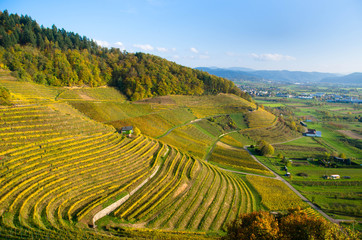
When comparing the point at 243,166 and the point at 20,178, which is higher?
the point at 20,178

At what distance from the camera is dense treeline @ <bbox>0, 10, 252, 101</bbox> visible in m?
74.0

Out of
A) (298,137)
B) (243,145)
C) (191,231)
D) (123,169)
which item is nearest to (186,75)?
(243,145)

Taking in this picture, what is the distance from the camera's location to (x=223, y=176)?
4425 centimetres

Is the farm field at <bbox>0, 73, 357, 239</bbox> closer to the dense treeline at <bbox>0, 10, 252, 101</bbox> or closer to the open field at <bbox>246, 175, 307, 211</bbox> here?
the open field at <bbox>246, 175, 307, 211</bbox>

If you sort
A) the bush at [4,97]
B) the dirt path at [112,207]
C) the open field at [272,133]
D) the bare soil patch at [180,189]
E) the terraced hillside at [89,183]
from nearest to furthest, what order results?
the terraced hillside at [89,183], the dirt path at [112,207], the bare soil patch at [180,189], the bush at [4,97], the open field at [272,133]

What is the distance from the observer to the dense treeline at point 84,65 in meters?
74.0

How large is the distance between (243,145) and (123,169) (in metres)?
54.9

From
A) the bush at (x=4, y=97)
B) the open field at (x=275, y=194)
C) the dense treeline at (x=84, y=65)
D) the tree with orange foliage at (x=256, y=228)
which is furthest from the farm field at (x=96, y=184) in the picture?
the dense treeline at (x=84, y=65)

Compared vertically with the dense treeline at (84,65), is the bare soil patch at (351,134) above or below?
below

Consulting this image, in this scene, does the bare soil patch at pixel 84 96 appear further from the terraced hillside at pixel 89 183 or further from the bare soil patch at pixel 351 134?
the bare soil patch at pixel 351 134

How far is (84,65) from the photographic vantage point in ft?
289

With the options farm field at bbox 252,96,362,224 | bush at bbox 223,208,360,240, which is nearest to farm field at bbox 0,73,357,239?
farm field at bbox 252,96,362,224

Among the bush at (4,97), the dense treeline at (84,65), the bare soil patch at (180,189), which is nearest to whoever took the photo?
the bare soil patch at (180,189)

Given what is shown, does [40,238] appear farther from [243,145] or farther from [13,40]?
[13,40]
